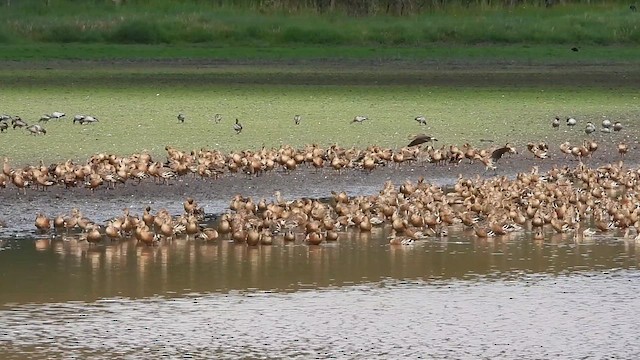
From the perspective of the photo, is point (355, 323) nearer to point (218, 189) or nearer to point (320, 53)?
point (218, 189)

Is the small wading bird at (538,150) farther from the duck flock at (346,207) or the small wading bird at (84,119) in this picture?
the small wading bird at (84,119)

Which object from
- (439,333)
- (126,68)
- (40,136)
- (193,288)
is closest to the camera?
(439,333)

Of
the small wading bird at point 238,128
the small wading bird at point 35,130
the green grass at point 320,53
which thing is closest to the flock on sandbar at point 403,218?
the small wading bird at point 238,128

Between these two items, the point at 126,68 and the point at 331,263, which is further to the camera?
the point at 126,68

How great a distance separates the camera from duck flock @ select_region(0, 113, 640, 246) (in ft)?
35.4

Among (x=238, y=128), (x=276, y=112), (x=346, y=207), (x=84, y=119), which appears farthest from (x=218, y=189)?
(x=276, y=112)

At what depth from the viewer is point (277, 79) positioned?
98.7 feet

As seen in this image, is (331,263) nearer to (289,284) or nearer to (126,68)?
(289,284)

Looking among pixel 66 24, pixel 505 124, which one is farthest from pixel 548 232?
pixel 66 24

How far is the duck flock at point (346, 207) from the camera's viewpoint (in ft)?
35.4

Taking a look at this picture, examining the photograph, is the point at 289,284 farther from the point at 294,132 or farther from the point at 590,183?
the point at 294,132

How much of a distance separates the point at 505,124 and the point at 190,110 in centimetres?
Answer: 457

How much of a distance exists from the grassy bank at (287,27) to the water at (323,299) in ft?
97.6

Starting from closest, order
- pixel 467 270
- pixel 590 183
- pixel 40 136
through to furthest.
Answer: pixel 467 270
pixel 590 183
pixel 40 136
